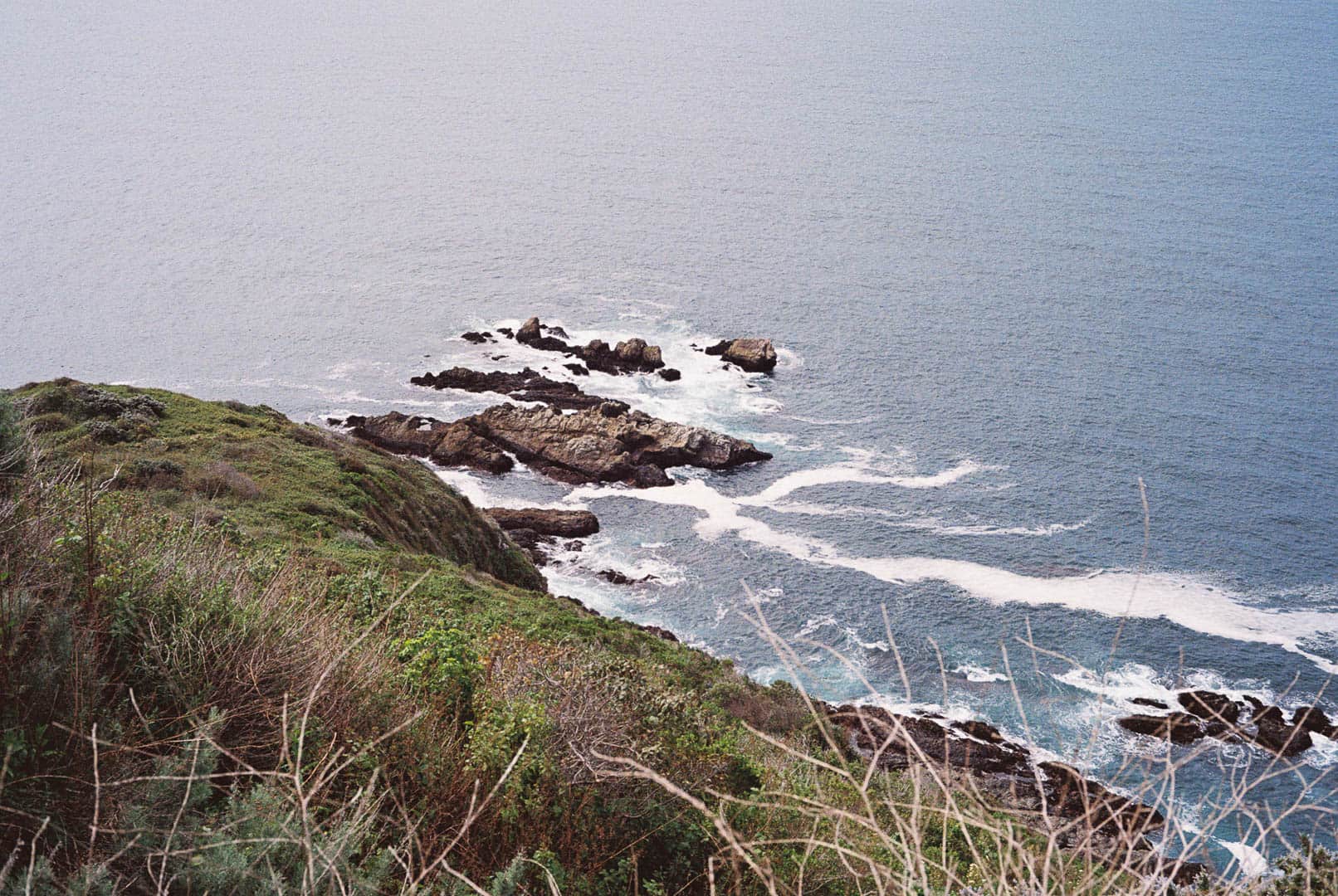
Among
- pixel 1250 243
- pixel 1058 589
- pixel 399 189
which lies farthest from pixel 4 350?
pixel 1250 243

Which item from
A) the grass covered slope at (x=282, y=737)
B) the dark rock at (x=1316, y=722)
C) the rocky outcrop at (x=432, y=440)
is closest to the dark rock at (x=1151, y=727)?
the dark rock at (x=1316, y=722)

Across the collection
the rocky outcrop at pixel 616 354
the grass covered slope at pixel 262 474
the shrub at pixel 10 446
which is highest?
the shrub at pixel 10 446

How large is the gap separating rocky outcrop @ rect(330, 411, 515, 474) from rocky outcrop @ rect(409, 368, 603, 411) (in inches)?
253

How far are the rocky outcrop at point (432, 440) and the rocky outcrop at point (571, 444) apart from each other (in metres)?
0.06

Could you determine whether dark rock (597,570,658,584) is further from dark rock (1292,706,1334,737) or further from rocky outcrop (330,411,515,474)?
dark rock (1292,706,1334,737)

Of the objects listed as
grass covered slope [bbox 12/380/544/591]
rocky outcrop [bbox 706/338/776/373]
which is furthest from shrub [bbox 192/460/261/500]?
rocky outcrop [bbox 706/338/776/373]

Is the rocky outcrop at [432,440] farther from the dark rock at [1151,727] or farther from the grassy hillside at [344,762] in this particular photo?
the grassy hillside at [344,762]

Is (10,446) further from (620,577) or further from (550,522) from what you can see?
(550,522)

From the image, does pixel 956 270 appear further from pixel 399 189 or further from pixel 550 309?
pixel 399 189

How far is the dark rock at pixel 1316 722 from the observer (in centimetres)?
4600

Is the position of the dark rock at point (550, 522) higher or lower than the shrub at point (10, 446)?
lower

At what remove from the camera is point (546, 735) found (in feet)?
31.3

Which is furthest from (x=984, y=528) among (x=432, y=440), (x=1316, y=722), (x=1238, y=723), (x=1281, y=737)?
(x=432, y=440)

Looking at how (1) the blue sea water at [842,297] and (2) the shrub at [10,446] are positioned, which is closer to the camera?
(2) the shrub at [10,446]
